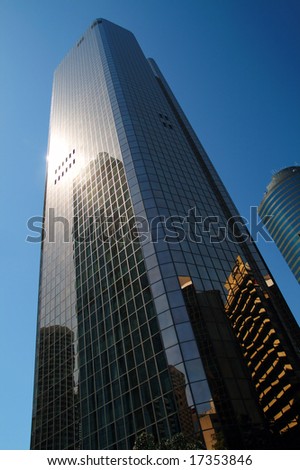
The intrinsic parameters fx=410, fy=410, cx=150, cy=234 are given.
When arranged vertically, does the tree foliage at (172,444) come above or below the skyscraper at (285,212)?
below

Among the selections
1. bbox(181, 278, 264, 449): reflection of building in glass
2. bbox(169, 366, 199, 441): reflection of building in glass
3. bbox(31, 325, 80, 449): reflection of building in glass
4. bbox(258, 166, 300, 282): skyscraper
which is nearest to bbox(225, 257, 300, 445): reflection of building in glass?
bbox(181, 278, 264, 449): reflection of building in glass

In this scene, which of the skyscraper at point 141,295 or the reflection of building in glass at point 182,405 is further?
the skyscraper at point 141,295

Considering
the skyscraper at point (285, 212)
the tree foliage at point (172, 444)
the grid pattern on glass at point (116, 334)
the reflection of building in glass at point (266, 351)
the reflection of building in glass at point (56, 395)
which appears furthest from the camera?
the skyscraper at point (285, 212)

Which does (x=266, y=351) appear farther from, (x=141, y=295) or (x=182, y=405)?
(x=141, y=295)

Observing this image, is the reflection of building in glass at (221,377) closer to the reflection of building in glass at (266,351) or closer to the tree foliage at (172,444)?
the reflection of building in glass at (266,351)

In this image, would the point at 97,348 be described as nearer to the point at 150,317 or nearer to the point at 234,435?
the point at 150,317

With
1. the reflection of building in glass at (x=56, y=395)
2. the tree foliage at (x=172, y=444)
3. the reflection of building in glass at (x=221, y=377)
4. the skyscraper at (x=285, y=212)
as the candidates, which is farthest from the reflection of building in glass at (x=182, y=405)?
the skyscraper at (x=285, y=212)

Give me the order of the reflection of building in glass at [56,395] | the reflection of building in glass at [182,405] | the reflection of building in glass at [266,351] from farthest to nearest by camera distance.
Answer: the reflection of building in glass at [56,395] < the reflection of building in glass at [266,351] < the reflection of building in glass at [182,405]

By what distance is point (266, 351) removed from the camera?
157 feet

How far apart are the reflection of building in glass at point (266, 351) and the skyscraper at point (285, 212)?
113548mm

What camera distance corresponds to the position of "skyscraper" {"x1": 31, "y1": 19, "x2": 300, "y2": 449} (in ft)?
136

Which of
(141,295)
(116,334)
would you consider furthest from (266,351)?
(116,334)

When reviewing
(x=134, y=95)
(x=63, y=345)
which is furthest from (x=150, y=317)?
(x=134, y=95)

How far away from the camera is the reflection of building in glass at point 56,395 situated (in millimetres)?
55281
